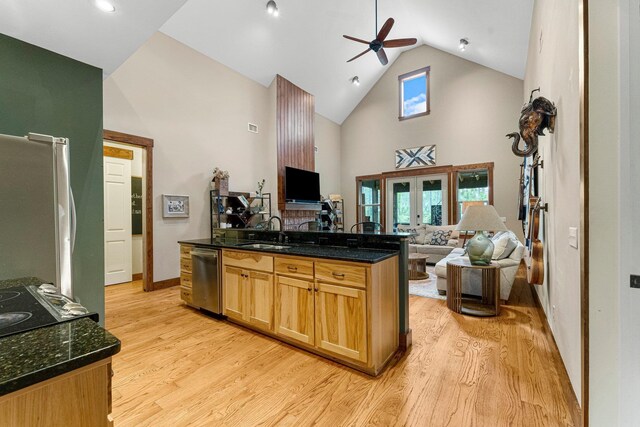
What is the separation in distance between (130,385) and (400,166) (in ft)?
24.6

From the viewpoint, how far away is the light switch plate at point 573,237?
1.65m

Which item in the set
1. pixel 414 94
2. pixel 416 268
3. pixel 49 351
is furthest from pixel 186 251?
pixel 414 94

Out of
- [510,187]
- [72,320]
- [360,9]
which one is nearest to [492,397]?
[72,320]

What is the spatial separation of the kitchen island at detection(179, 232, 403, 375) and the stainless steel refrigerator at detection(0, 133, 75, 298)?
1392 millimetres

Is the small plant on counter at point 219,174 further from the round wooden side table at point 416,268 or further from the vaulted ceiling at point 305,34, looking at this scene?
the round wooden side table at point 416,268

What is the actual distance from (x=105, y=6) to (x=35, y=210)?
1.40 metres

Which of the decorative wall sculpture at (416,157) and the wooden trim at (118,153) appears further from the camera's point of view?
the decorative wall sculpture at (416,157)

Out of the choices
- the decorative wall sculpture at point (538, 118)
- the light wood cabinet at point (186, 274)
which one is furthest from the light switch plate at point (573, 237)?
the light wood cabinet at point (186, 274)

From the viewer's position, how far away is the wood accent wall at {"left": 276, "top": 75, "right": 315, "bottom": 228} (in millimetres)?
6426

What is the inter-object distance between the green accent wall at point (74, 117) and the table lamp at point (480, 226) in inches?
141

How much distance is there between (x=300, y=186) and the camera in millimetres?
6770

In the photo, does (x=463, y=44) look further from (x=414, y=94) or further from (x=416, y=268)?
(x=416, y=268)

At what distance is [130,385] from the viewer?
2.01 metres

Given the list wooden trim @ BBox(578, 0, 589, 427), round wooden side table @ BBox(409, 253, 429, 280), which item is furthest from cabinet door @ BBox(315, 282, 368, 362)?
round wooden side table @ BBox(409, 253, 429, 280)
